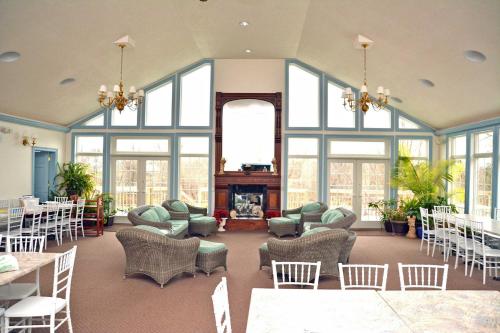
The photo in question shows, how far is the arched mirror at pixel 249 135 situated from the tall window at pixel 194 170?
606mm

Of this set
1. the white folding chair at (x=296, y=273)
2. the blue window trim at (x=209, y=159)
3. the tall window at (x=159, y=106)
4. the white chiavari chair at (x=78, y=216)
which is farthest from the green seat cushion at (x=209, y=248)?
the tall window at (x=159, y=106)

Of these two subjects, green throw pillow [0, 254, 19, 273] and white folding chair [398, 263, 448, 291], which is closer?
white folding chair [398, 263, 448, 291]

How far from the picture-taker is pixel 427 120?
983 centimetres

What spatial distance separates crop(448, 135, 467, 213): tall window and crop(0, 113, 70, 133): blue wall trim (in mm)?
10057

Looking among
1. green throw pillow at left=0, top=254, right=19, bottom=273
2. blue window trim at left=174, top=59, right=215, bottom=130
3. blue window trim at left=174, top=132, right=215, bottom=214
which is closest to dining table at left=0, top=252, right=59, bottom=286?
green throw pillow at left=0, top=254, right=19, bottom=273

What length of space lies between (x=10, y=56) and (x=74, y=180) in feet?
14.1

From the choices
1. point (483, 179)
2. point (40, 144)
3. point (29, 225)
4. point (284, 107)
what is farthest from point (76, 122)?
point (483, 179)

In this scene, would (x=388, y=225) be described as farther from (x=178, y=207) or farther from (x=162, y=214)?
(x=162, y=214)

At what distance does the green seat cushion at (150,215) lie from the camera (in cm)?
687

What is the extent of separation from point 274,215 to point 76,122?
6020 mm

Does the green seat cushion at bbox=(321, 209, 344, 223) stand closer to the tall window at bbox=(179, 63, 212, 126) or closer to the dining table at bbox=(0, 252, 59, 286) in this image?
the dining table at bbox=(0, 252, 59, 286)

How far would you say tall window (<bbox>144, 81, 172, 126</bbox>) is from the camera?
34.4 ft

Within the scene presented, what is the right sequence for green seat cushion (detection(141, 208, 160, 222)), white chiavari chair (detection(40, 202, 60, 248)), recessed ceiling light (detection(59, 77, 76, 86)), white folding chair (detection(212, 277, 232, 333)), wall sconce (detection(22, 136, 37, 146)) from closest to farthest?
1. white folding chair (detection(212, 277, 232, 333))
2. green seat cushion (detection(141, 208, 160, 222))
3. white chiavari chair (detection(40, 202, 60, 248))
4. recessed ceiling light (detection(59, 77, 76, 86))
5. wall sconce (detection(22, 136, 37, 146))

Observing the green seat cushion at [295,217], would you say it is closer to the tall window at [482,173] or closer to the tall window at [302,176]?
the tall window at [302,176]
